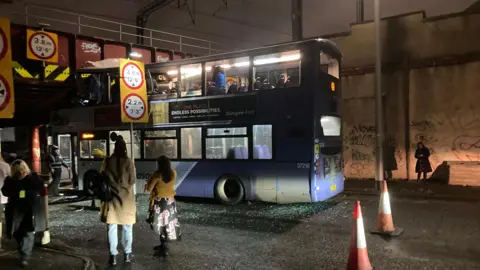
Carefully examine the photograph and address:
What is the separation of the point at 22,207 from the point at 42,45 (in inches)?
343

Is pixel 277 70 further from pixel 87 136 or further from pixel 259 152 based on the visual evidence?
pixel 87 136

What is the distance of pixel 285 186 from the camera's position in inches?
412

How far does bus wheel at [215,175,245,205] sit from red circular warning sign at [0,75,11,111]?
259 inches

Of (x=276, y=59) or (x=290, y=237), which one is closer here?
(x=290, y=237)

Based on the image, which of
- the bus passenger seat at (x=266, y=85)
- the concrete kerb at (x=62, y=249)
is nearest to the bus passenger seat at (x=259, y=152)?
the bus passenger seat at (x=266, y=85)

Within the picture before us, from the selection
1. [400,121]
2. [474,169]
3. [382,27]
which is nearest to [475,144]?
[474,169]

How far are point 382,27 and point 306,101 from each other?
8.43 meters

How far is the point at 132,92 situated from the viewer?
8.52 meters

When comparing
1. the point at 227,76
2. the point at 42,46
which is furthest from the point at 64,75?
the point at 227,76

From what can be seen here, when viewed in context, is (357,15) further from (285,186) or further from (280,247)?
(280,247)

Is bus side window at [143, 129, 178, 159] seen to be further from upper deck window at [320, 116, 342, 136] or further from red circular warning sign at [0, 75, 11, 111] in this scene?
red circular warning sign at [0, 75, 11, 111]

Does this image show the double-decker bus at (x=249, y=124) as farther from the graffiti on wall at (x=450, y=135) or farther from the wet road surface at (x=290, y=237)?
the graffiti on wall at (x=450, y=135)

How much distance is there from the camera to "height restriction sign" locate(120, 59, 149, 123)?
328 inches

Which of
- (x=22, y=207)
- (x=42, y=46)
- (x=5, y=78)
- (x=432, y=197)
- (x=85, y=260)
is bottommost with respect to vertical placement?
(x=432, y=197)
